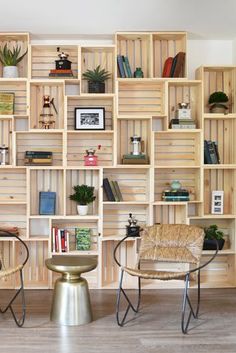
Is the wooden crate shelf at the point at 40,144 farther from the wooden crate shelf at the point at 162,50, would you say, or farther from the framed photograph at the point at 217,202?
the framed photograph at the point at 217,202

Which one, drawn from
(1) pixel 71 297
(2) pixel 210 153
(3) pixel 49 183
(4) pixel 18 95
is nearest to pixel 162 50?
(2) pixel 210 153

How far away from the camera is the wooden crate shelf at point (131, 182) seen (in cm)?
565

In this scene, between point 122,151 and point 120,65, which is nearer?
point 120,65

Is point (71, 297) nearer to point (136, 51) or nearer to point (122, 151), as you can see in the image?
point (122, 151)

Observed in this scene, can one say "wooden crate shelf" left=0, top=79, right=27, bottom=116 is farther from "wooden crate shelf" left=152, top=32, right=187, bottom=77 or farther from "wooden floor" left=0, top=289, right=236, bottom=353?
"wooden floor" left=0, top=289, right=236, bottom=353

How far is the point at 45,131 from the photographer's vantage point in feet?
17.7

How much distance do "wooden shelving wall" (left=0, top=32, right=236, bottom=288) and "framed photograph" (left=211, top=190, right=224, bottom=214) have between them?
0.08 metres

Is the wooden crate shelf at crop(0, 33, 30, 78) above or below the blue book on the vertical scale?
above

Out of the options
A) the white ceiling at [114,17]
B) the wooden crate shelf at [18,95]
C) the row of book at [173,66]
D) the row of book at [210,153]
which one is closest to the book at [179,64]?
the row of book at [173,66]

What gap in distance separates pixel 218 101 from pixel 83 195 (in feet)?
5.78

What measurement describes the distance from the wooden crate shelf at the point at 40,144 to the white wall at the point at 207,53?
165 cm

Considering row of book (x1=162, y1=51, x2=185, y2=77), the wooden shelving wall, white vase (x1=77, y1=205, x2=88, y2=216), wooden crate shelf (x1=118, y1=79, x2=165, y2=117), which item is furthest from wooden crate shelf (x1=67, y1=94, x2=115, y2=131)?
white vase (x1=77, y1=205, x2=88, y2=216)

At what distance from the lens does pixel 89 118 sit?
554 cm

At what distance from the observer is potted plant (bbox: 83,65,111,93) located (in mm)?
5461
